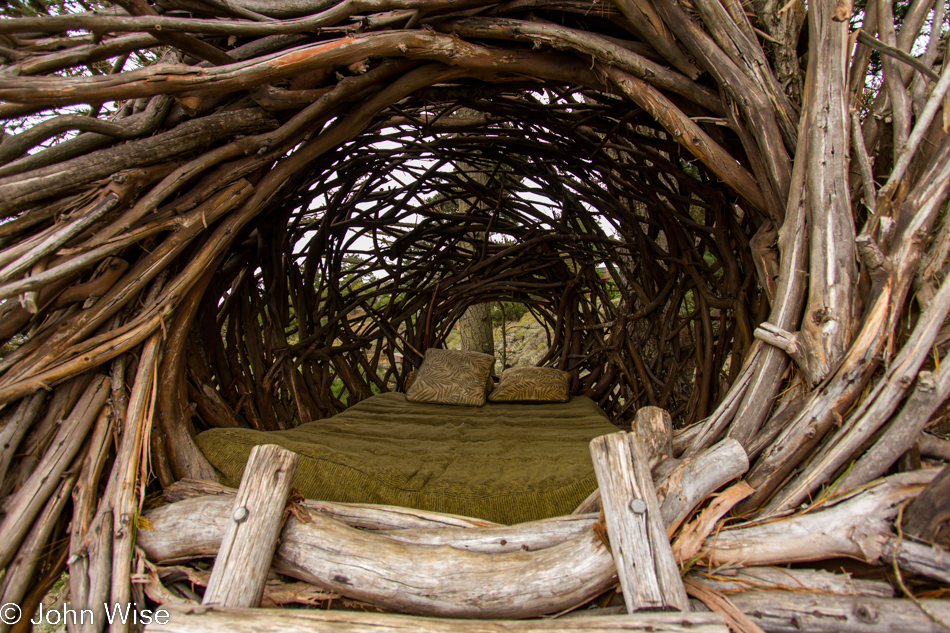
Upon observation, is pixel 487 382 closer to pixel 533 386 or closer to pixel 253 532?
pixel 533 386

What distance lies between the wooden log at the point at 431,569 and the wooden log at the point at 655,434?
25 centimetres

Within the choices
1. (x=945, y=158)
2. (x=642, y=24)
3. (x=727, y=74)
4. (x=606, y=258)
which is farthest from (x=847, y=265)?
(x=606, y=258)

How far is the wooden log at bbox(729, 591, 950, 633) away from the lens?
0.69 m

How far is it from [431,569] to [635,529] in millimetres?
382

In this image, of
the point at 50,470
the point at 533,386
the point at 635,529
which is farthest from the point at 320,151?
the point at 533,386

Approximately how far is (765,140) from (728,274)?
0.99 metres

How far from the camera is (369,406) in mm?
2744

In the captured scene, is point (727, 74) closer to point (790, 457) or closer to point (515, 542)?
point (790, 457)

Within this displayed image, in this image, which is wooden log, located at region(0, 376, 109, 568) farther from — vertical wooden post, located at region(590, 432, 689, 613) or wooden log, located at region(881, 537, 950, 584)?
wooden log, located at region(881, 537, 950, 584)

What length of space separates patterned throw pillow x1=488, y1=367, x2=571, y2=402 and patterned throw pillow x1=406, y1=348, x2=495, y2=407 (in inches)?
5.4

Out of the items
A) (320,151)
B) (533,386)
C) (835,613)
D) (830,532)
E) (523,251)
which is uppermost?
(320,151)

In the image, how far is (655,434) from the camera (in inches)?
39.5

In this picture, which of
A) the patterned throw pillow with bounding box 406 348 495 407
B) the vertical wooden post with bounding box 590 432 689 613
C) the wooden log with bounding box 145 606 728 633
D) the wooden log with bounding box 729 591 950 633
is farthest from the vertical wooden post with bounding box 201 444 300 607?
the patterned throw pillow with bounding box 406 348 495 407

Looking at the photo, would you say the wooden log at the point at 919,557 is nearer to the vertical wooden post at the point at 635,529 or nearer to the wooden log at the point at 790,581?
the wooden log at the point at 790,581
